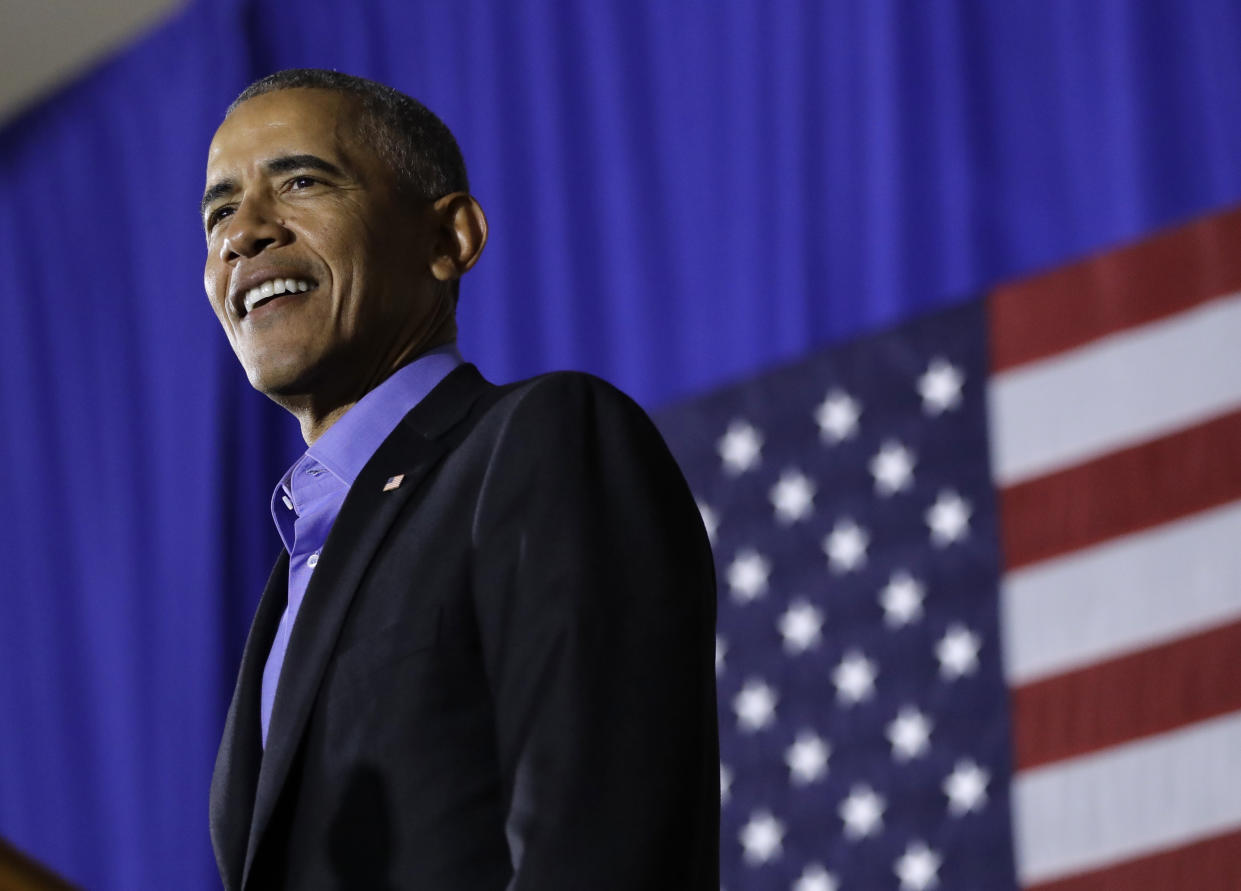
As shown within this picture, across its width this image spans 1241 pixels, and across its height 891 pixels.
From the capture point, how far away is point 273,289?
125 centimetres

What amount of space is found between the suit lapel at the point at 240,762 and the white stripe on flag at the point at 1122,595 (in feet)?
5.80

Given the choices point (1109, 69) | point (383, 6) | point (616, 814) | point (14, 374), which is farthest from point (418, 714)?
point (14, 374)

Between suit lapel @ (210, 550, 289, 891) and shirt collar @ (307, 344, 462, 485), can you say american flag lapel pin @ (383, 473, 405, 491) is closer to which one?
shirt collar @ (307, 344, 462, 485)

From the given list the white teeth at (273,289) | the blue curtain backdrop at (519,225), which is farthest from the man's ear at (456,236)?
the blue curtain backdrop at (519,225)

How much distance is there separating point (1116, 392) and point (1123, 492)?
0.17 m

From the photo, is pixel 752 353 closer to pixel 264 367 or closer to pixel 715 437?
pixel 715 437

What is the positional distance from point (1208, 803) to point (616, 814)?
1908mm

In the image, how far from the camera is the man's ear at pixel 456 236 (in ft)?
4.37

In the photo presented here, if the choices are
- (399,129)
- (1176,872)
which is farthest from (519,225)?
(399,129)

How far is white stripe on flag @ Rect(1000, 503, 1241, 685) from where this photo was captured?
2.55 metres

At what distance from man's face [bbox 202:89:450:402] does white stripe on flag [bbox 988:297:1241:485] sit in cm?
169

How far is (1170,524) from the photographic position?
2.61 m

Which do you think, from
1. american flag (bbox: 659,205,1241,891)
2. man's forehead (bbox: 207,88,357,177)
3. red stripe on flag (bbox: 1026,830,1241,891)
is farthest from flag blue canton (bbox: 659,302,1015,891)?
man's forehead (bbox: 207,88,357,177)

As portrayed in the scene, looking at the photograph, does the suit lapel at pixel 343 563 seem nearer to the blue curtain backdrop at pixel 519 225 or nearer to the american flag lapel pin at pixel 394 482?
the american flag lapel pin at pixel 394 482
